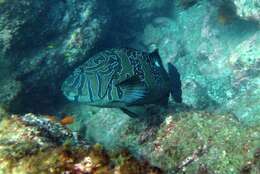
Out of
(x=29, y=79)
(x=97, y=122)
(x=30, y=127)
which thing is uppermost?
(x=30, y=127)

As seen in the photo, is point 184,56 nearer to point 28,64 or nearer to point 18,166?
point 28,64

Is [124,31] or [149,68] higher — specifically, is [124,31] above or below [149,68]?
below

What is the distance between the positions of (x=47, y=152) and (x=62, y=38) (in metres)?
5.76

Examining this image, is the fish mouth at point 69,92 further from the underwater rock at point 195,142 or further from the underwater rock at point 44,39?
the underwater rock at point 44,39

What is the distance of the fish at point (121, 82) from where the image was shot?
180 inches

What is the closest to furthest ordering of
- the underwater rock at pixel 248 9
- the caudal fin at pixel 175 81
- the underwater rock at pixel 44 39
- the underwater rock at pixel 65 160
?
the underwater rock at pixel 65 160
the caudal fin at pixel 175 81
the underwater rock at pixel 44 39
the underwater rock at pixel 248 9

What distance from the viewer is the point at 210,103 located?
817 cm

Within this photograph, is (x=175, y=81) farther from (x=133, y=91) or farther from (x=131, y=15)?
(x=131, y=15)

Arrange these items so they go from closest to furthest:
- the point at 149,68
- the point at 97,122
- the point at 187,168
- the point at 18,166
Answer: the point at 18,166
the point at 187,168
the point at 149,68
the point at 97,122

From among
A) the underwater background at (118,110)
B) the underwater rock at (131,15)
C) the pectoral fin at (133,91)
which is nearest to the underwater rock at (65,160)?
the underwater background at (118,110)

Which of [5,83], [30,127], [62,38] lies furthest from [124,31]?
[30,127]

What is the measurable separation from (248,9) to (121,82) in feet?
16.8

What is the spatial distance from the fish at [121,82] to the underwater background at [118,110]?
31 centimetres

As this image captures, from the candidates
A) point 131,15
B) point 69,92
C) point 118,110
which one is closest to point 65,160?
point 69,92
